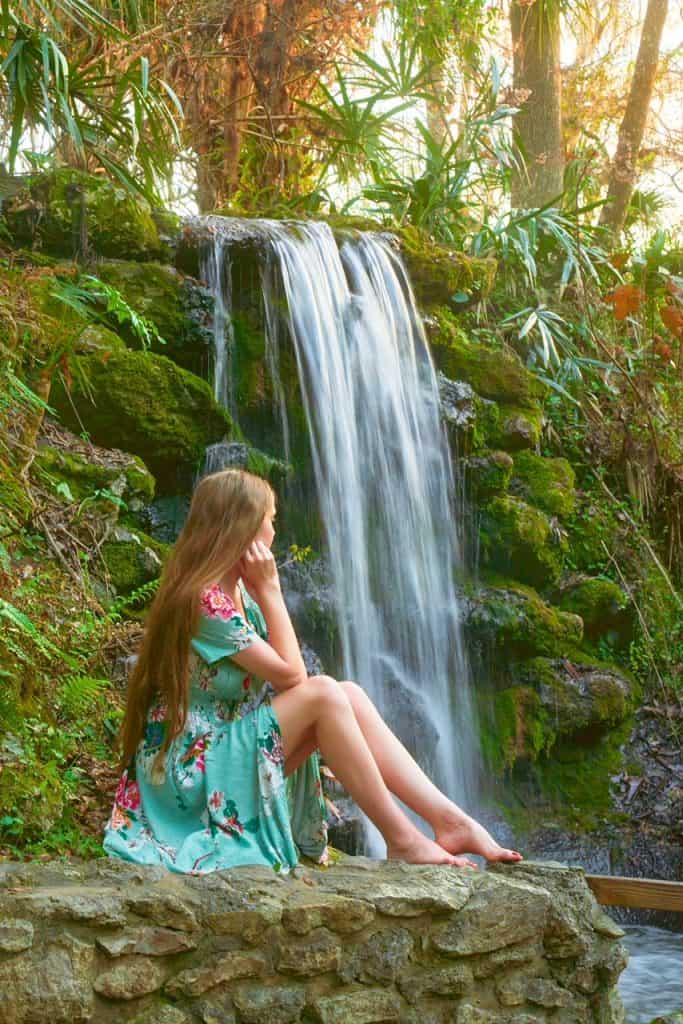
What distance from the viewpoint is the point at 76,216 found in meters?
7.58

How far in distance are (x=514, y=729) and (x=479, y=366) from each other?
3.03 metres

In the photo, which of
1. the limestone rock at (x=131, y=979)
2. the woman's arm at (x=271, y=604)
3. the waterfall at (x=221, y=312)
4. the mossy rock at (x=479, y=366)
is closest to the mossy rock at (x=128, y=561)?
the waterfall at (x=221, y=312)

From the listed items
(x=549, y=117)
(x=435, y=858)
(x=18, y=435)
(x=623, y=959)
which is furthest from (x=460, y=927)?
(x=549, y=117)

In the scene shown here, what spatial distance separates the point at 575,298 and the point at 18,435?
21.8ft

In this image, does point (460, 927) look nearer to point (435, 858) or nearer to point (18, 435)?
point (435, 858)

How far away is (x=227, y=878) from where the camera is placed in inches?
119

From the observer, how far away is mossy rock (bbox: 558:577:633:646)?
324 inches

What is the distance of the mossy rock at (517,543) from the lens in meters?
→ 8.08

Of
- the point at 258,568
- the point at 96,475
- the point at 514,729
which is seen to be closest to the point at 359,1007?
the point at 258,568

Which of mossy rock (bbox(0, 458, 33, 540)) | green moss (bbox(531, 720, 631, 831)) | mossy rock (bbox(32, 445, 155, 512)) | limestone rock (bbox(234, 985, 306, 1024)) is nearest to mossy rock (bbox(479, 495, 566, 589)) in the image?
green moss (bbox(531, 720, 631, 831))

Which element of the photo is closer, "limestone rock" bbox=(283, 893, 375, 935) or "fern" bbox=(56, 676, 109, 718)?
"limestone rock" bbox=(283, 893, 375, 935)

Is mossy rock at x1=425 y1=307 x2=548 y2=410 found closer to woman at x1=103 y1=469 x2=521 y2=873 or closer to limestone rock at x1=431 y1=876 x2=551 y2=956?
woman at x1=103 y1=469 x2=521 y2=873

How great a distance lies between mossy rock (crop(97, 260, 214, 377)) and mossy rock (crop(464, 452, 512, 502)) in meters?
2.06

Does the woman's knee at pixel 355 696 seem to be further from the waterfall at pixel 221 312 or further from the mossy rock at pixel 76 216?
the mossy rock at pixel 76 216
